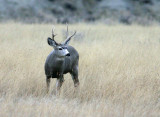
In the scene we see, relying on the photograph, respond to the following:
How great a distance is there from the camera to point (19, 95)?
7.21 metres

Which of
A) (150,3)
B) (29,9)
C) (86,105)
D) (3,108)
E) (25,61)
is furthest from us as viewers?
(150,3)

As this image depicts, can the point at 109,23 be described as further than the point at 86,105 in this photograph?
Yes

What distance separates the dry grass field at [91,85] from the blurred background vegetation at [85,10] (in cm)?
1437

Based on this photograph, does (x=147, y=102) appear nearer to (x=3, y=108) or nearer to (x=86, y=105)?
(x=86, y=105)

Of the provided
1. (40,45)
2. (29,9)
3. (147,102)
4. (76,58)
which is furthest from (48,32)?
(29,9)

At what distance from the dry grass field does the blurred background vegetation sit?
14.4 m

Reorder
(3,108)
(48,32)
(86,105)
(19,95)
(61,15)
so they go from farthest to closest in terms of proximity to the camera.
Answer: (61,15) < (48,32) < (19,95) < (86,105) < (3,108)

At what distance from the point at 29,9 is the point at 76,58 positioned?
757 inches

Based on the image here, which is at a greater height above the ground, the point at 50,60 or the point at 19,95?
the point at 50,60

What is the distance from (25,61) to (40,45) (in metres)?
2.74

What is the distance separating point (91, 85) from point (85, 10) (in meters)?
23.2

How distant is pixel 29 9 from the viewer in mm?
26391

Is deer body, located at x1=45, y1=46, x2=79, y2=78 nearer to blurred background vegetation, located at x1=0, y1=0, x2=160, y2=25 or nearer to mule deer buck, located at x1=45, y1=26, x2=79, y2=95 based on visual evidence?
mule deer buck, located at x1=45, y1=26, x2=79, y2=95

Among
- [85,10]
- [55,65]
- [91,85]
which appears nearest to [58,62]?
[55,65]
